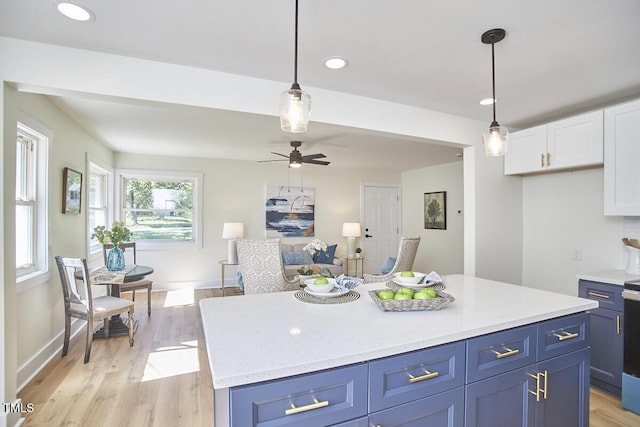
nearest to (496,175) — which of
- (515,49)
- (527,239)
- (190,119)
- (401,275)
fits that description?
(527,239)

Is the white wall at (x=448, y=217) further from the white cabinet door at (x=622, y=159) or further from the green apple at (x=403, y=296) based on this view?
the green apple at (x=403, y=296)

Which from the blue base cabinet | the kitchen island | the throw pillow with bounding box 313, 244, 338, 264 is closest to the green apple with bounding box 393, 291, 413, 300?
the kitchen island

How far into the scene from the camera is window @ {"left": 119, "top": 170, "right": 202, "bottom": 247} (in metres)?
5.55

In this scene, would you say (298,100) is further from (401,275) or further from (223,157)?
(223,157)

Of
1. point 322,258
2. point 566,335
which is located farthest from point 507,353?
point 322,258

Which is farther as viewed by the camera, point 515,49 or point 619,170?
point 619,170

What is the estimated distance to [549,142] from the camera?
2986 mm

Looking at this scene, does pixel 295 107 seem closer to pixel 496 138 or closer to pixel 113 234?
pixel 496 138

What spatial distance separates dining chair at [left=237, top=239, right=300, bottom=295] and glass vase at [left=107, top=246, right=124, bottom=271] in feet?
5.00

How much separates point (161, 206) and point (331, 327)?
17.3 ft

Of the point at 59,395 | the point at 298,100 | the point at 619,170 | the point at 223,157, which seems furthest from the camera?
the point at 223,157

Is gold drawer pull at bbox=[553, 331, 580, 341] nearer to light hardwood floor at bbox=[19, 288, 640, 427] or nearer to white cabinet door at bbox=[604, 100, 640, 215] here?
light hardwood floor at bbox=[19, 288, 640, 427]

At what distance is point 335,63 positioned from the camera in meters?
2.16

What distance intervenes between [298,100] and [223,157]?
4.67 metres
